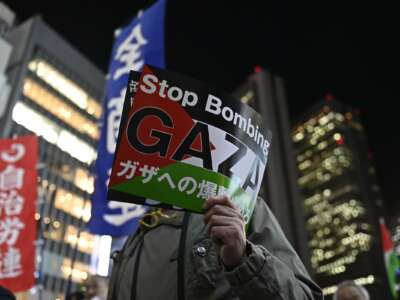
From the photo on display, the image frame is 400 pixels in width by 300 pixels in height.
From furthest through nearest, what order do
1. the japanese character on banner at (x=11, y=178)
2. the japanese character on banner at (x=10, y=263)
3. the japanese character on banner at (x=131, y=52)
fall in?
1. the japanese character on banner at (x=11, y=178)
2. the japanese character on banner at (x=131, y=52)
3. the japanese character on banner at (x=10, y=263)

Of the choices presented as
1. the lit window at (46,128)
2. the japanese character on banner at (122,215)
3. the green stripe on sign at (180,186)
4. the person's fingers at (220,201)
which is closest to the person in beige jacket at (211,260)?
the person's fingers at (220,201)

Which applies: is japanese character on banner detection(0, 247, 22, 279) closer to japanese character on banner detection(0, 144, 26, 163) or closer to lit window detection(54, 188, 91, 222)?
japanese character on banner detection(0, 144, 26, 163)

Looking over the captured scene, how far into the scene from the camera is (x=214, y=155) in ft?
5.94

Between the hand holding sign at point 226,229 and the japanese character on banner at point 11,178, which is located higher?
the japanese character on banner at point 11,178

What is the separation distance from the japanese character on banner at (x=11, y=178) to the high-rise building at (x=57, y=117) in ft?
153

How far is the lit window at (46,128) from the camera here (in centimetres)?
5678

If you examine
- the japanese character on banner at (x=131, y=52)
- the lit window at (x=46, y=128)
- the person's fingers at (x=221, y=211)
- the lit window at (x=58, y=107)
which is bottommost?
the person's fingers at (x=221, y=211)

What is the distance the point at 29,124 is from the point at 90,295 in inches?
2313

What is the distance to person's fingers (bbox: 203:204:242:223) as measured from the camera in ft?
5.20

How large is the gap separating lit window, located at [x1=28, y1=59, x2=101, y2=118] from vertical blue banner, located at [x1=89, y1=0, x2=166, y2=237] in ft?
192

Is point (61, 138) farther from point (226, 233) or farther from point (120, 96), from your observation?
point (226, 233)

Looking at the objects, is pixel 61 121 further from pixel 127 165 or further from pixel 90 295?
pixel 127 165

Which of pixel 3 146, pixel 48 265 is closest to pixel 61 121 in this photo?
pixel 48 265

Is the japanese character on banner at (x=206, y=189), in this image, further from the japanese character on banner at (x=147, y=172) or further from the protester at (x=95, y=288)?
the protester at (x=95, y=288)
